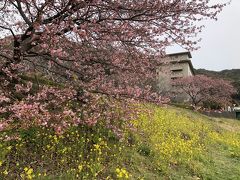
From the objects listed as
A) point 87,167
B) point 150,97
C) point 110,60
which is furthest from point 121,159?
point 110,60

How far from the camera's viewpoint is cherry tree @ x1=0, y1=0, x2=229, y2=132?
22.4 feet

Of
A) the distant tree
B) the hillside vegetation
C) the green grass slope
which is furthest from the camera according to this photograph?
the distant tree

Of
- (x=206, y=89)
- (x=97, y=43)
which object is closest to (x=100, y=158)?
(x=97, y=43)

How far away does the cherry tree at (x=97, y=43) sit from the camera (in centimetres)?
681

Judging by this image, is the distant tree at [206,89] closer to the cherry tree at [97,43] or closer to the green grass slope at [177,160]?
the green grass slope at [177,160]

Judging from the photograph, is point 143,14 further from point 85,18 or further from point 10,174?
point 10,174

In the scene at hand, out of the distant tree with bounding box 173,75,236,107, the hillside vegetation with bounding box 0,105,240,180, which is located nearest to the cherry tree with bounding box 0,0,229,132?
the hillside vegetation with bounding box 0,105,240,180

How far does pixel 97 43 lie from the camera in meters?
8.09

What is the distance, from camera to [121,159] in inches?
315

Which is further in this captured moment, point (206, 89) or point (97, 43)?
point (206, 89)

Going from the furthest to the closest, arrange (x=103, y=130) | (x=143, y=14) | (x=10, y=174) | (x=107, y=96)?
(x=103, y=130) < (x=107, y=96) < (x=143, y=14) < (x=10, y=174)

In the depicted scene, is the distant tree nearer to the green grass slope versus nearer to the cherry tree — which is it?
the green grass slope

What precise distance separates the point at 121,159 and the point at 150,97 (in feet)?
6.10

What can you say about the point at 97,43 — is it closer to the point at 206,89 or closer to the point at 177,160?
the point at 177,160
